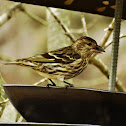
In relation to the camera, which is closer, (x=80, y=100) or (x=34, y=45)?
(x=80, y=100)

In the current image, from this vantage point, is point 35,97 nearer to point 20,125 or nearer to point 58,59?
point 20,125

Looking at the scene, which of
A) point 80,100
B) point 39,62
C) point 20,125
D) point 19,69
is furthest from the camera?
point 19,69

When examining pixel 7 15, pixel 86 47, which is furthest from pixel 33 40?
pixel 86 47

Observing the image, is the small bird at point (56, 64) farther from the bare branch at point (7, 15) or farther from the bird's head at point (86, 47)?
the bare branch at point (7, 15)

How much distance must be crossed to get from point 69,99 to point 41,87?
0.62 ft

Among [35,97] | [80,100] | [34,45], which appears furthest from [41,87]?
[34,45]

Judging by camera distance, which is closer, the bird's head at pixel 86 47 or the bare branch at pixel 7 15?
the bird's head at pixel 86 47

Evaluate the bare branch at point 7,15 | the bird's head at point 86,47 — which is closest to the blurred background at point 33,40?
the bare branch at point 7,15

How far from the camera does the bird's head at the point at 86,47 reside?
11.8 ft

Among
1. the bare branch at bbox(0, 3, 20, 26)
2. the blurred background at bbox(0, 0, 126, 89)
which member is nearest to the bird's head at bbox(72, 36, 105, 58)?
the bare branch at bbox(0, 3, 20, 26)

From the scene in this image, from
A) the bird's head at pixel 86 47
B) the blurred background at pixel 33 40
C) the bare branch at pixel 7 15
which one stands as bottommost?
the bird's head at pixel 86 47

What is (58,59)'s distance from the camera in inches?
131

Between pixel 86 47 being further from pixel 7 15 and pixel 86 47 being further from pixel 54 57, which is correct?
pixel 7 15

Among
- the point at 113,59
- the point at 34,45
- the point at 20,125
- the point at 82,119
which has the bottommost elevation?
the point at 20,125
